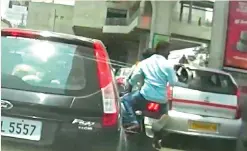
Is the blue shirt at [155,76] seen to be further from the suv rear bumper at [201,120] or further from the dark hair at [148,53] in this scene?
the suv rear bumper at [201,120]

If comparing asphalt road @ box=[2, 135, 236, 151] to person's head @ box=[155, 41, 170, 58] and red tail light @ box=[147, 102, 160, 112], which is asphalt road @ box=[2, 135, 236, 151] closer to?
red tail light @ box=[147, 102, 160, 112]

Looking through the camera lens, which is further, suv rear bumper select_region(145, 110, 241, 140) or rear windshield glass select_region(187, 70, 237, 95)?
rear windshield glass select_region(187, 70, 237, 95)

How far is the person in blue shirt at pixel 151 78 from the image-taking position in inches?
261

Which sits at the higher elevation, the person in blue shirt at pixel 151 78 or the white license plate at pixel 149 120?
the person in blue shirt at pixel 151 78

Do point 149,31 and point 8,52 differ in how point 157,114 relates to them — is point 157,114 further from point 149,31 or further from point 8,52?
point 8,52

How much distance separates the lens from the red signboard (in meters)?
14.1

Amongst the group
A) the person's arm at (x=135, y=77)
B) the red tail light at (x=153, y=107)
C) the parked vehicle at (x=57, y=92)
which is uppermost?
the parked vehicle at (x=57, y=92)

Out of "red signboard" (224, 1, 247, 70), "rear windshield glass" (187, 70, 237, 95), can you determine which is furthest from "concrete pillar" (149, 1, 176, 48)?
"red signboard" (224, 1, 247, 70)

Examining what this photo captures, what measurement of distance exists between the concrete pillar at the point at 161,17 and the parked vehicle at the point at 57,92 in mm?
3525

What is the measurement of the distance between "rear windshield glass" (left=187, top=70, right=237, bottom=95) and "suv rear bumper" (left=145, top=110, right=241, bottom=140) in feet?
1.27

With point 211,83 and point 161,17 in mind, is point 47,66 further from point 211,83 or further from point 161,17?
point 161,17

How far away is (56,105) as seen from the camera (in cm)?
397

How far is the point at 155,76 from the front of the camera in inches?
266

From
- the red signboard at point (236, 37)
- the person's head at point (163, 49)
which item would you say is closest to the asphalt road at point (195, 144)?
the person's head at point (163, 49)
